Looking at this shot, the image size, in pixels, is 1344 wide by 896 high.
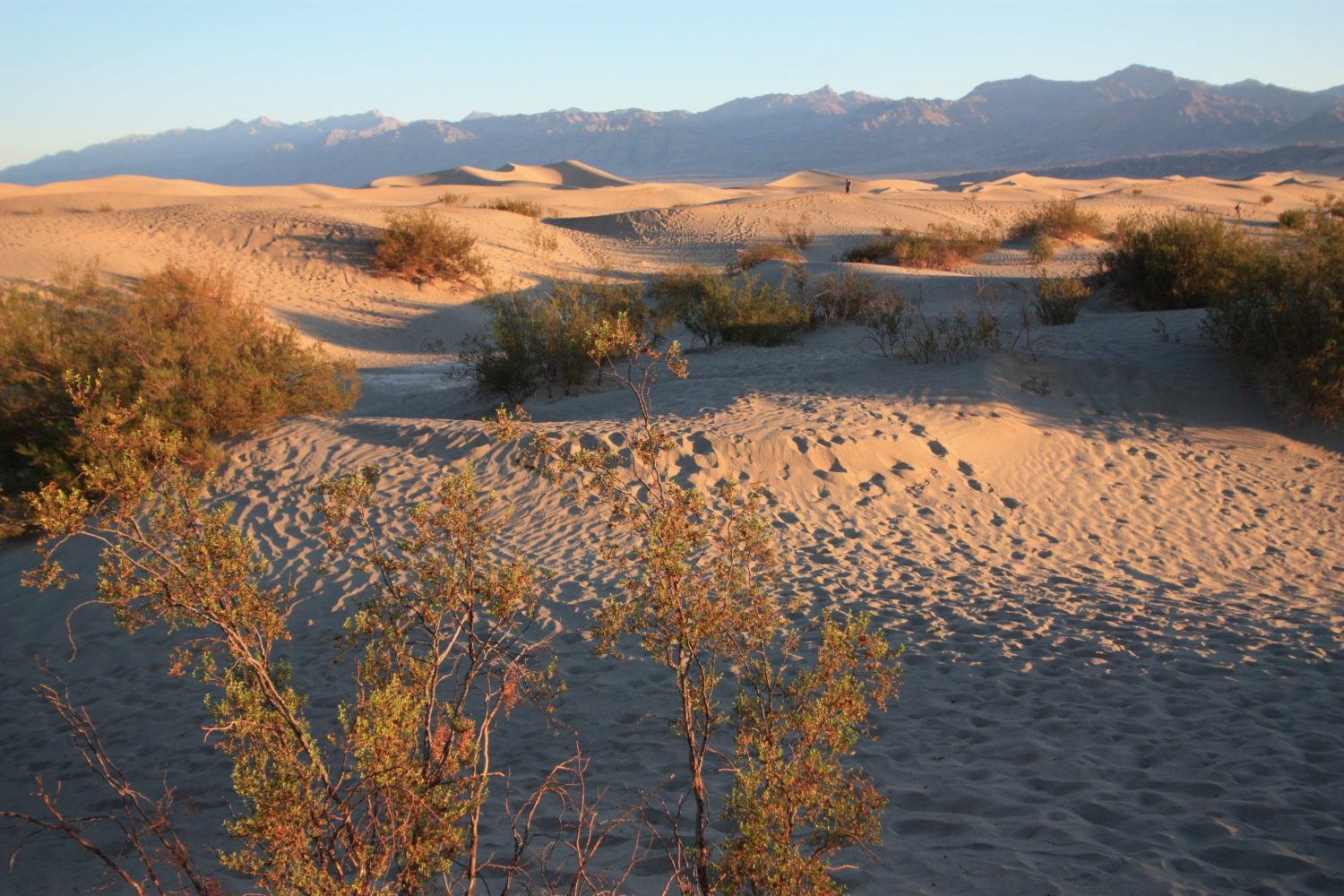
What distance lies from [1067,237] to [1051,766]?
89.0 ft

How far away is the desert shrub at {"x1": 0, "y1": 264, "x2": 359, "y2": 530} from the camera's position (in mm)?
9500

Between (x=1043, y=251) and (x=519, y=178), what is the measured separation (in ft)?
150

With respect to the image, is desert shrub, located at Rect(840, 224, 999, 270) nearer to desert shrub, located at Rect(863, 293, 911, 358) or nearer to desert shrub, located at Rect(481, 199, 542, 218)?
desert shrub, located at Rect(863, 293, 911, 358)

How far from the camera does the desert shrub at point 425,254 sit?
22.5 meters

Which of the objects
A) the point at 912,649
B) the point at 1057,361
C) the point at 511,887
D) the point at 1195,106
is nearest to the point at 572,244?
the point at 1057,361

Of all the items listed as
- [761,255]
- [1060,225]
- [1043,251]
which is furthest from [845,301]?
[1060,225]

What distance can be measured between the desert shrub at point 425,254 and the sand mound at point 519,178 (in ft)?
119

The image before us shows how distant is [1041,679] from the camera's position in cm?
534

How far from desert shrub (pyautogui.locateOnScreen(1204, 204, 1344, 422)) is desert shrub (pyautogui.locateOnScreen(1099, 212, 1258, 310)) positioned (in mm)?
2377

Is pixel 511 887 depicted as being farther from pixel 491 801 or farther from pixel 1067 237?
pixel 1067 237

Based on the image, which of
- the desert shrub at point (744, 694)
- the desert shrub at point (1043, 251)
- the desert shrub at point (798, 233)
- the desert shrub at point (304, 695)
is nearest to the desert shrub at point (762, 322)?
the desert shrub at point (1043, 251)

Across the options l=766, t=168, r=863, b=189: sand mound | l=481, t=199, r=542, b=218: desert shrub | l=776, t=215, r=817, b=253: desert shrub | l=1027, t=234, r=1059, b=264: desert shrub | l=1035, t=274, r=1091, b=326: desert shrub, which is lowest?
l=1035, t=274, r=1091, b=326: desert shrub

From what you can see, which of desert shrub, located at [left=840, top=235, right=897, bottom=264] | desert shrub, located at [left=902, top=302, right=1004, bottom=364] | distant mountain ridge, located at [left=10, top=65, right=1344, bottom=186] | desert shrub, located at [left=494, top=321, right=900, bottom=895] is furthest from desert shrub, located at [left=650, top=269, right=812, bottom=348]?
distant mountain ridge, located at [left=10, top=65, right=1344, bottom=186]

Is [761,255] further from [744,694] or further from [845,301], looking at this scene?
[744,694]
